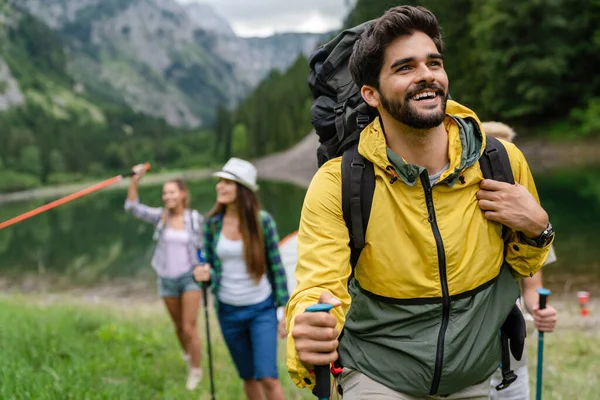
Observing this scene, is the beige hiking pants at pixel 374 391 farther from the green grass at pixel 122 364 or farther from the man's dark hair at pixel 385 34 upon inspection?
the green grass at pixel 122 364

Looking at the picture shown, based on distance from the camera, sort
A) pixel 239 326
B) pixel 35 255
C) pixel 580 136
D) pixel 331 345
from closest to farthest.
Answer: pixel 331 345 → pixel 239 326 → pixel 35 255 → pixel 580 136

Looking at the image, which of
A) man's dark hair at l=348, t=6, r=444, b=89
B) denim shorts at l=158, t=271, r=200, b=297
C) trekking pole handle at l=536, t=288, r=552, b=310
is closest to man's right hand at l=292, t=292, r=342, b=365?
man's dark hair at l=348, t=6, r=444, b=89

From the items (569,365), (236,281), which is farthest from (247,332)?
(569,365)

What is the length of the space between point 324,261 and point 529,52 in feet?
161

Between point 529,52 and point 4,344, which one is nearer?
point 4,344

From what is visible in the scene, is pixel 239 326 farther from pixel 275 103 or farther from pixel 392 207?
pixel 275 103

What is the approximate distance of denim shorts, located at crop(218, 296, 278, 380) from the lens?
5262 mm

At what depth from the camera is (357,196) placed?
247cm

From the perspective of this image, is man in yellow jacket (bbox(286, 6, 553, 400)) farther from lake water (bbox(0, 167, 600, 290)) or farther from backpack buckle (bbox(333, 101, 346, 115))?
lake water (bbox(0, 167, 600, 290))

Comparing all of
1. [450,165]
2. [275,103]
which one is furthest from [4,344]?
[275,103]

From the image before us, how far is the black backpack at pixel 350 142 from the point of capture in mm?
2496

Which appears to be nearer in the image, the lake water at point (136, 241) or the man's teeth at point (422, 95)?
the man's teeth at point (422, 95)

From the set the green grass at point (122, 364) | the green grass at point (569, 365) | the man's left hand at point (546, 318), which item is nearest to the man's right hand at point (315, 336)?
the man's left hand at point (546, 318)

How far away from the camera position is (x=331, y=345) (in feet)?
7.27
